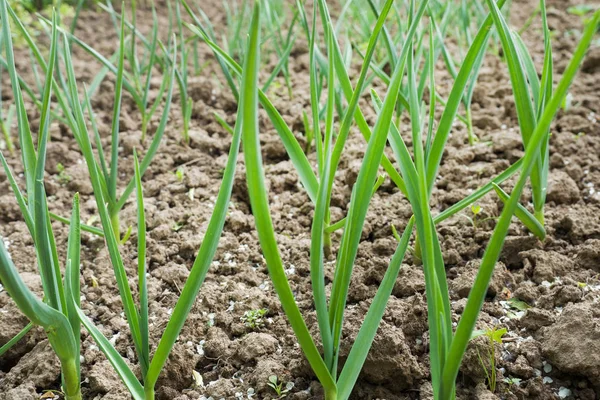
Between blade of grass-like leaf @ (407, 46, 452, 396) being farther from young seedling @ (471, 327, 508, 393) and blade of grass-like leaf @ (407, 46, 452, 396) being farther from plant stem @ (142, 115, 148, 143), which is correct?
plant stem @ (142, 115, 148, 143)

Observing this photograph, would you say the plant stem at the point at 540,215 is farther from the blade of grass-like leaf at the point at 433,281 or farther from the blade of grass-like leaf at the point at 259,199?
the blade of grass-like leaf at the point at 259,199

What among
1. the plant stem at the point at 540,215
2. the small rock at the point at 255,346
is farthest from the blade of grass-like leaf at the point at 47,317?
the plant stem at the point at 540,215

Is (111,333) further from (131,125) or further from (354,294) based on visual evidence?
(131,125)

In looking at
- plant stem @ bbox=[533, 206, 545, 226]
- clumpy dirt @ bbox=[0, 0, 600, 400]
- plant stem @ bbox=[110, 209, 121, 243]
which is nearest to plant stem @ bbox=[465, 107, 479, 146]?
clumpy dirt @ bbox=[0, 0, 600, 400]

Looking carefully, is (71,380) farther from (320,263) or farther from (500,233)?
(500,233)

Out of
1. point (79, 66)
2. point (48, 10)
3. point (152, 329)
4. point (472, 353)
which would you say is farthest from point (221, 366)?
point (48, 10)
